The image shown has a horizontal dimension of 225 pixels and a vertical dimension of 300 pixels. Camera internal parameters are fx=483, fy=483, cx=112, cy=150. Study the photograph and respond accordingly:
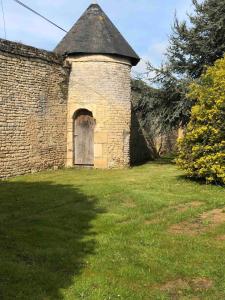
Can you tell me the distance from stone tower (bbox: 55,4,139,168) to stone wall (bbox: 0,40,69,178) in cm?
51

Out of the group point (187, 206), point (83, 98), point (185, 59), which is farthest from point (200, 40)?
point (187, 206)

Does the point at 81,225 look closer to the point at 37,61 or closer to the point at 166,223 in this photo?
the point at 166,223

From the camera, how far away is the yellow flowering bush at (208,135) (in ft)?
43.4

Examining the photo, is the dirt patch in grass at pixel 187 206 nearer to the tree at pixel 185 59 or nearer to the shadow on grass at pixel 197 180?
the shadow on grass at pixel 197 180

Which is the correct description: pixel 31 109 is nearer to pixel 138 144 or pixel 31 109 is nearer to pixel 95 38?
pixel 95 38

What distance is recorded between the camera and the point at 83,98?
18812 mm

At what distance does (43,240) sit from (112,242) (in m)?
1.06

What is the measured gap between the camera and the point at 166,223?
8930 mm

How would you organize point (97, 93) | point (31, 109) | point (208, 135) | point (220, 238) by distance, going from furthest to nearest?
point (97, 93), point (31, 109), point (208, 135), point (220, 238)

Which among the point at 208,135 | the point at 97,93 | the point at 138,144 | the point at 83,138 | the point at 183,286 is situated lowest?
the point at 183,286

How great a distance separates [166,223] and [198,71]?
1346cm

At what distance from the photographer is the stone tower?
18.7 metres

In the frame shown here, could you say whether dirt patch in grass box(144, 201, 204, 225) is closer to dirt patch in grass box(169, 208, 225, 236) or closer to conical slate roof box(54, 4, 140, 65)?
dirt patch in grass box(169, 208, 225, 236)

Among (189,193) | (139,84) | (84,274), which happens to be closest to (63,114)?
(139,84)
